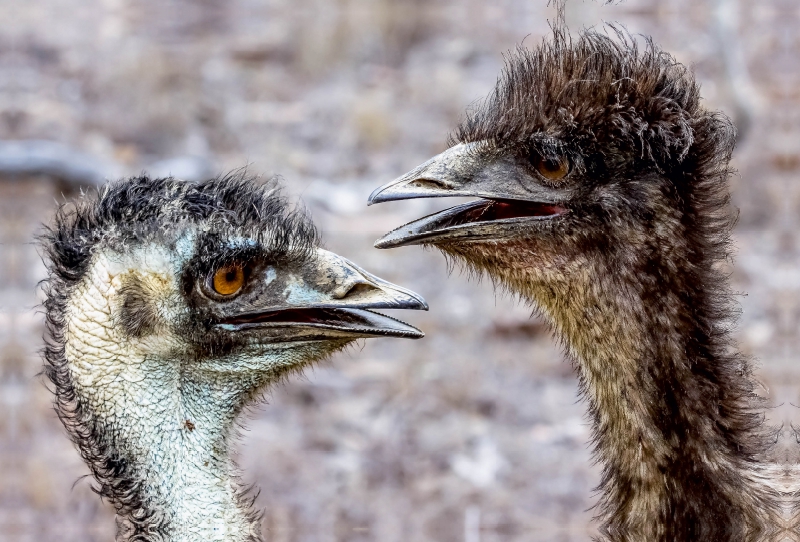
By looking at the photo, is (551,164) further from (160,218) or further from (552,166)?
(160,218)

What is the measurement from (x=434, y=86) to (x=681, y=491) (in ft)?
34.1

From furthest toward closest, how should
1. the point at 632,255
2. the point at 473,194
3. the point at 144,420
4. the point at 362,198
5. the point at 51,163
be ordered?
the point at 362,198, the point at 51,163, the point at 473,194, the point at 632,255, the point at 144,420

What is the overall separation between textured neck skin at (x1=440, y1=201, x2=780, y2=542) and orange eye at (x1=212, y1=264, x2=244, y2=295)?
2.15ft

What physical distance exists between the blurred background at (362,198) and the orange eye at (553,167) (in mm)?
1419

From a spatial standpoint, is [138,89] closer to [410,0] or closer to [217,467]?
[410,0]

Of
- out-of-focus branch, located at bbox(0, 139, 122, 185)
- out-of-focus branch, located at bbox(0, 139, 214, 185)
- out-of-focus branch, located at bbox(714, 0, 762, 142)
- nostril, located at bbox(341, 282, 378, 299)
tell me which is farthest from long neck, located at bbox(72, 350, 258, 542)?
out-of-focus branch, located at bbox(714, 0, 762, 142)

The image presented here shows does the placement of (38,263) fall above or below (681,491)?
above

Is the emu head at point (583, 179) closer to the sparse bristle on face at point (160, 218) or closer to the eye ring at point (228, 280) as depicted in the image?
the sparse bristle on face at point (160, 218)

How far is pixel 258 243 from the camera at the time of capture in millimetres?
3613

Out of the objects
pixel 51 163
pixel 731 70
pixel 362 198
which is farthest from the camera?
pixel 731 70

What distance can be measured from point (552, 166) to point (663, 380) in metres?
0.74

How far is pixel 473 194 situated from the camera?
3760 mm

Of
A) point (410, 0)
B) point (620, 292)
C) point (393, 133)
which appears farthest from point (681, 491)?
point (410, 0)

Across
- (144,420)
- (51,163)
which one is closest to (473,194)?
(144,420)
